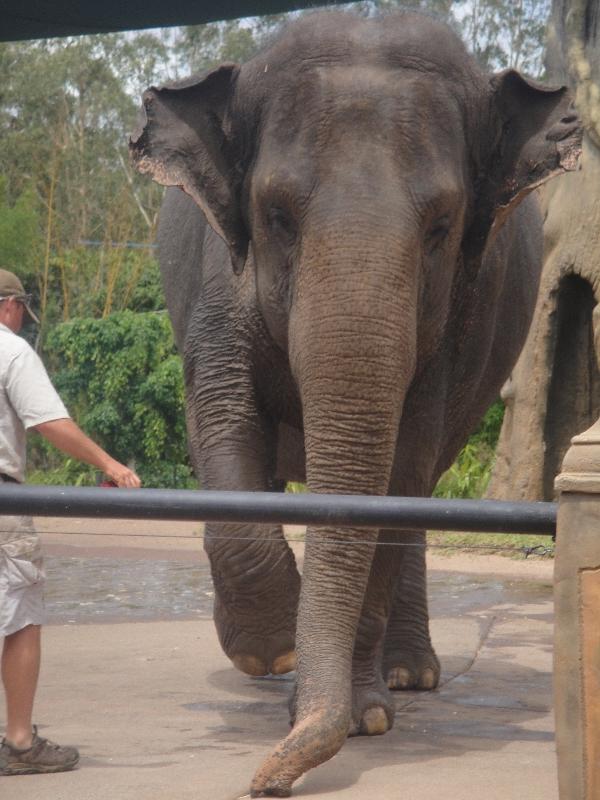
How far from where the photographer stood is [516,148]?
5.07 meters

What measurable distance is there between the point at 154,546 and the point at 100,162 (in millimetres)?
23276

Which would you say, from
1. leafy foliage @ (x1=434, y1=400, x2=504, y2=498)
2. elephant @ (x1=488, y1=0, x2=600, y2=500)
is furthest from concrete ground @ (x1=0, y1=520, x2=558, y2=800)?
leafy foliage @ (x1=434, y1=400, x2=504, y2=498)

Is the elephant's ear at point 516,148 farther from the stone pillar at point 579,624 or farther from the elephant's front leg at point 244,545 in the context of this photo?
the stone pillar at point 579,624

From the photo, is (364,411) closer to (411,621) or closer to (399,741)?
(399,741)

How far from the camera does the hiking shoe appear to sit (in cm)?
420

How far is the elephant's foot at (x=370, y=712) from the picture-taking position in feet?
15.3

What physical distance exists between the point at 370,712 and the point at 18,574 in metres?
1.19

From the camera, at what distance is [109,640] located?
6.51 metres

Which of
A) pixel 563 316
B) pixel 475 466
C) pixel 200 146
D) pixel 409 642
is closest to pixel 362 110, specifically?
pixel 200 146

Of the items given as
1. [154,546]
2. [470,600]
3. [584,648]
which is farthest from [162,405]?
[584,648]

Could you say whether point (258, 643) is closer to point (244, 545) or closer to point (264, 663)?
point (264, 663)

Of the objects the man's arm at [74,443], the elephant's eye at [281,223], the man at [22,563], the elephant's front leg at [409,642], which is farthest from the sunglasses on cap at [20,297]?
the elephant's front leg at [409,642]

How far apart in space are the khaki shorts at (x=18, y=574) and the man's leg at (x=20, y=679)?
37 millimetres

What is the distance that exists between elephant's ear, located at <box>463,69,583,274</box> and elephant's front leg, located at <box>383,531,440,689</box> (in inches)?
45.1
